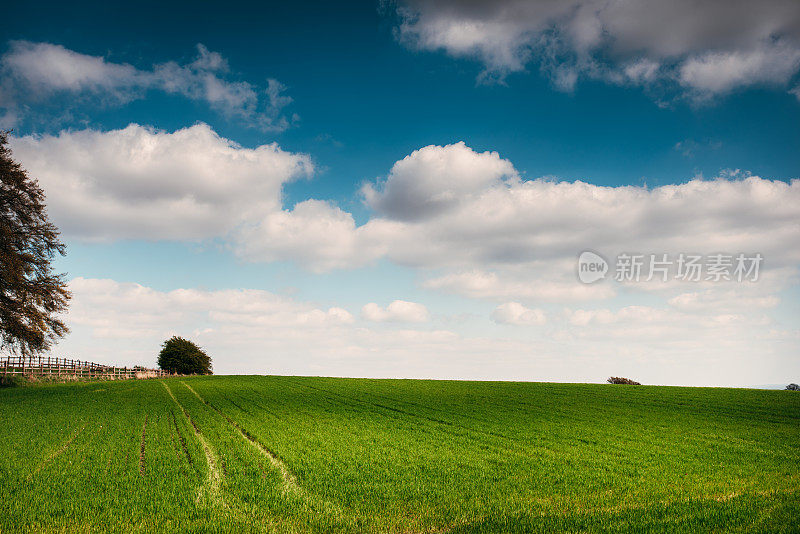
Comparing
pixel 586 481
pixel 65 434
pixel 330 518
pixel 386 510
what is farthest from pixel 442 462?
pixel 65 434

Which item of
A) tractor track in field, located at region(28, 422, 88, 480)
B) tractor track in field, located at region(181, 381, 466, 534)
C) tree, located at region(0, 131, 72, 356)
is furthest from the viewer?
tree, located at region(0, 131, 72, 356)

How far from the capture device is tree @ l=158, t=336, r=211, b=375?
296 feet

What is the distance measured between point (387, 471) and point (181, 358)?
87.6 m

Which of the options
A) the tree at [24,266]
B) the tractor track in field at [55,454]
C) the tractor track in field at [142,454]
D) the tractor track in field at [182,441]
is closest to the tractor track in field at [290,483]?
the tractor track in field at [182,441]

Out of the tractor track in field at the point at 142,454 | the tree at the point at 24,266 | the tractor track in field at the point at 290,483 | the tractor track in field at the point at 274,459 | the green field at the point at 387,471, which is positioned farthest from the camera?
the tree at the point at 24,266

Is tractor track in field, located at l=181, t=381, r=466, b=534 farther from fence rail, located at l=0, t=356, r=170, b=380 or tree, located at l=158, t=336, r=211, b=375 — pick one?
tree, located at l=158, t=336, r=211, b=375

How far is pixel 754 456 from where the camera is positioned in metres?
18.0

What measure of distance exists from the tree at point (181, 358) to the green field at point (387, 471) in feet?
211

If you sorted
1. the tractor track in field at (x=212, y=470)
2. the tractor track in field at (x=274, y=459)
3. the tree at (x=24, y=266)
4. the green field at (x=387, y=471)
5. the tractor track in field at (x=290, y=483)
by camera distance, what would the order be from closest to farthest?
the tractor track in field at (x=290, y=483), the green field at (x=387, y=471), the tractor track in field at (x=212, y=470), the tractor track in field at (x=274, y=459), the tree at (x=24, y=266)

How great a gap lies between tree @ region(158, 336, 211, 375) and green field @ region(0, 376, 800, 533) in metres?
64.2

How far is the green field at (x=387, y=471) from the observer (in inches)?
369

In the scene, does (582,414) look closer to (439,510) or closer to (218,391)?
(439,510)

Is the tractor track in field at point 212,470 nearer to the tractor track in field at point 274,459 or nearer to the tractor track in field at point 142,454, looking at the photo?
the tractor track in field at point 274,459

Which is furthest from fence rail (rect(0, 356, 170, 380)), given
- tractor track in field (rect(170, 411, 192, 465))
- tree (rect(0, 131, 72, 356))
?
tractor track in field (rect(170, 411, 192, 465))
